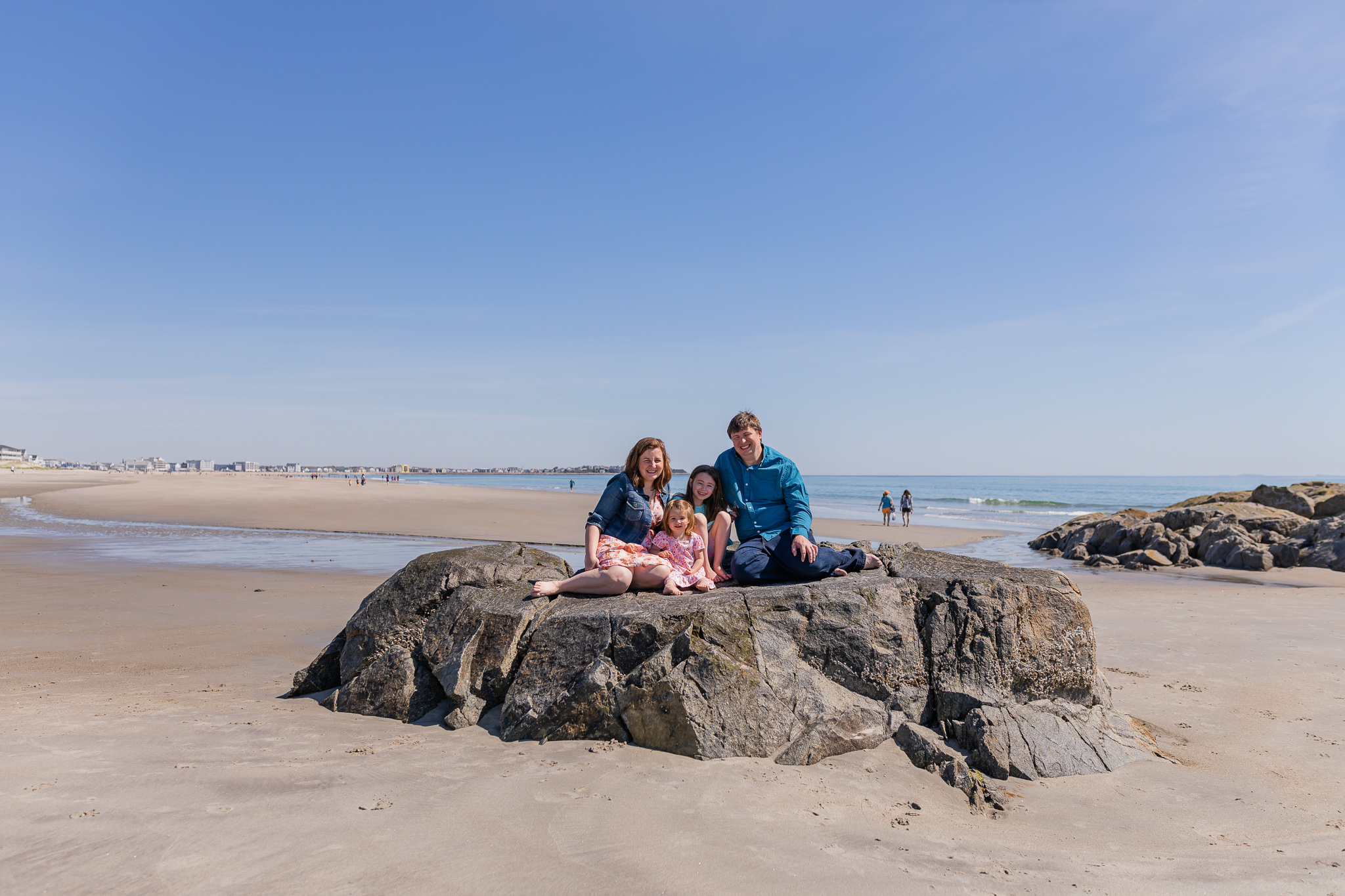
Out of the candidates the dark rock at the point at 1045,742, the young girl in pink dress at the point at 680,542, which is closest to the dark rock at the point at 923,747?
the dark rock at the point at 1045,742

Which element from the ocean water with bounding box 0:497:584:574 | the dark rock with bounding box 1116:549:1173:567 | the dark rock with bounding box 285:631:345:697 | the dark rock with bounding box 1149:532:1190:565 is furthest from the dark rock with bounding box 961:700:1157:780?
the dark rock with bounding box 1149:532:1190:565

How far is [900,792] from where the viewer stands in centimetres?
442

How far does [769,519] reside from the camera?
6.11 m

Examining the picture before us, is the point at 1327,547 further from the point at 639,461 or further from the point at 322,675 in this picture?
the point at 322,675

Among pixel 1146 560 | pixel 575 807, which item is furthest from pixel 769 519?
pixel 1146 560

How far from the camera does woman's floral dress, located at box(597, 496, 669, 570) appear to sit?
18.9ft

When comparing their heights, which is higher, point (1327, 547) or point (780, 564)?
point (780, 564)

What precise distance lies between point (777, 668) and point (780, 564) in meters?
0.93


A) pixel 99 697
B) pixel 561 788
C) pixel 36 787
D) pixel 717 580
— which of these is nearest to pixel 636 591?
pixel 717 580

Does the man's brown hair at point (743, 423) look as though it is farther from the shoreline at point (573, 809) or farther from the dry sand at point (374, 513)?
the dry sand at point (374, 513)

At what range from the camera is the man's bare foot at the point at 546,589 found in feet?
18.6

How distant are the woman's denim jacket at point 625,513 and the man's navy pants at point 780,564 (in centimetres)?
80

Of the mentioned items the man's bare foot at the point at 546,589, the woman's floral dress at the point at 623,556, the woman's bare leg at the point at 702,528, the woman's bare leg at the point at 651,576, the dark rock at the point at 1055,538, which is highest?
the woman's bare leg at the point at 702,528

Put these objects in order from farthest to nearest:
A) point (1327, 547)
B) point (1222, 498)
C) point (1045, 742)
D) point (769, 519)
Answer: point (1222, 498) < point (1327, 547) < point (769, 519) < point (1045, 742)
